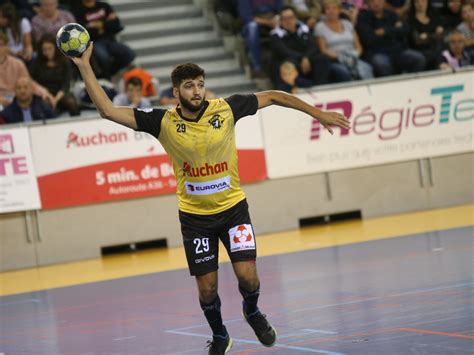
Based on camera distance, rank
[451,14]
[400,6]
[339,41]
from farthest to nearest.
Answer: [400,6], [451,14], [339,41]

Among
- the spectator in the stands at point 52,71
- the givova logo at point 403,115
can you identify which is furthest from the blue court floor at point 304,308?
the spectator in the stands at point 52,71

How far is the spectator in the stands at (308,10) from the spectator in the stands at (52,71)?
5.12m

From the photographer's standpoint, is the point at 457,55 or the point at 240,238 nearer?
the point at 240,238

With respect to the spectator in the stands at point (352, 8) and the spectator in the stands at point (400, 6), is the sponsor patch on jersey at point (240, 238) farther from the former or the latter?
the spectator in the stands at point (400, 6)

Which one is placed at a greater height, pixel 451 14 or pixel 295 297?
pixel 451 14

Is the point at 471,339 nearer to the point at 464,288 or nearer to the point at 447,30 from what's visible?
the point at 464,288

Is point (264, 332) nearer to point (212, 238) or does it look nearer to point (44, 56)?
point (212, 238)

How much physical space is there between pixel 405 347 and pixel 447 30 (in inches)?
576

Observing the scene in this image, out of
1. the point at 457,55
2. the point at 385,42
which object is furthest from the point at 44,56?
the point at 457,55

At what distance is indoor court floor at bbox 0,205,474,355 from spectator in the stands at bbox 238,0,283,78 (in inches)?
168

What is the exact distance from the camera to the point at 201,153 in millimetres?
8547

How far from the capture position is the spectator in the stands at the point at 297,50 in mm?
19312

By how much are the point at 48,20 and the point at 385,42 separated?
249 inches

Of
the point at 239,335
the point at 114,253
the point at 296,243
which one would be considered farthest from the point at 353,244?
the point at 239,335
